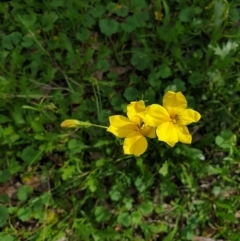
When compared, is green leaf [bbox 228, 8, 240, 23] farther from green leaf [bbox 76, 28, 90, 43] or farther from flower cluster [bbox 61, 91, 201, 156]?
flower cluster [bbox 61, 91, 201, 156]

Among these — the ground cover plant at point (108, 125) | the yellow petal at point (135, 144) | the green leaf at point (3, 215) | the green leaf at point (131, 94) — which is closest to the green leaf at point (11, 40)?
the ground cover plant at point (108, 125)

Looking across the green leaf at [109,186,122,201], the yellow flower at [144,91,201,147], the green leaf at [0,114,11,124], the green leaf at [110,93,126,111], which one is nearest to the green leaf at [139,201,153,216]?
the green leaf at [109,186,122,201]

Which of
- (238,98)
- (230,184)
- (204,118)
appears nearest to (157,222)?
(230,184)

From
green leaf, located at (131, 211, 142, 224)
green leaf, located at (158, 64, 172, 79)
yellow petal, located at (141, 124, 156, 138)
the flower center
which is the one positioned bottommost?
green leaf, located at (131, 211, 142, 224)

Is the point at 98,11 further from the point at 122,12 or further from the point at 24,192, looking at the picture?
the point at 24,192

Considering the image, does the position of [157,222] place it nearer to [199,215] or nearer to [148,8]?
[199,215]

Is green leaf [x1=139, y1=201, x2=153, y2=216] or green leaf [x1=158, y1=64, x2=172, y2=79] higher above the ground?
green leaf [x1=158, y1=64, x2=172, y2=79]

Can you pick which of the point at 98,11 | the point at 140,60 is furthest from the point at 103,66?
the point at 98,11
